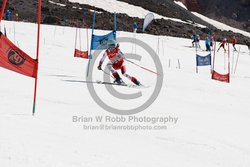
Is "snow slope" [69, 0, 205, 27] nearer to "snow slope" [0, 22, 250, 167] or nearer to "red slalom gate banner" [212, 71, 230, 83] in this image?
"red slalom gate banner" [212, 71, 230, 83]

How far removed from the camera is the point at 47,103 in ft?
25.9

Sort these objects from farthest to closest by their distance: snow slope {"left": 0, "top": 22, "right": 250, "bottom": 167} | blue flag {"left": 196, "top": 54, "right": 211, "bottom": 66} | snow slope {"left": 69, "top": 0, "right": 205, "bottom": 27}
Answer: snow slope {"left": 69, "top": 0, "right": 205, "bottom": 27}
blue flag {"left": 196, "top": 54, "right": 211, "bottom": 66}
snow slope {"left": 0, "top": 22, "right": 250, "bottom": 167}

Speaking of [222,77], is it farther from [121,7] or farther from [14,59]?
[121,7]

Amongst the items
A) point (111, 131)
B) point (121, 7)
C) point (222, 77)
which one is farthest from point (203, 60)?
point (121, 7)

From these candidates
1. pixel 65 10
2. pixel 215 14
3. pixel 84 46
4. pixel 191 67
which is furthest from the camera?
pixel 215 14

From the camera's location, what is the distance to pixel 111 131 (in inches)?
A: 251

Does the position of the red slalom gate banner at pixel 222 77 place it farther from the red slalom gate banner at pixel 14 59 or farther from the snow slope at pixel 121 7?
the snow slope at pixel 121 7

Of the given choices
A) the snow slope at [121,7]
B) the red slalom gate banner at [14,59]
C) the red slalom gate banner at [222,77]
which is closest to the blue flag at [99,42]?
the red slalom gate banner at [222,77]

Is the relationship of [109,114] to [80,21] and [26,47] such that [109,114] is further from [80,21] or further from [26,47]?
[80,21]

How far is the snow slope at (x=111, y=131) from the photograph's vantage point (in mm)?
4941

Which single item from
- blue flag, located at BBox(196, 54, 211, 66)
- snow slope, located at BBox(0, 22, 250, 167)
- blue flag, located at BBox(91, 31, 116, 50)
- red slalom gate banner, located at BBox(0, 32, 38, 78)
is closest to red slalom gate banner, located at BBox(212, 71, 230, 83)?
blue flag, located at BBox(196, 54, 211, 66)

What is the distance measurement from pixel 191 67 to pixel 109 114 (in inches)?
600

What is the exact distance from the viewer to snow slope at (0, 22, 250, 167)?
4.94 metres

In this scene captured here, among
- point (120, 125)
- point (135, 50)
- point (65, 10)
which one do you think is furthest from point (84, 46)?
point (65, 10)
